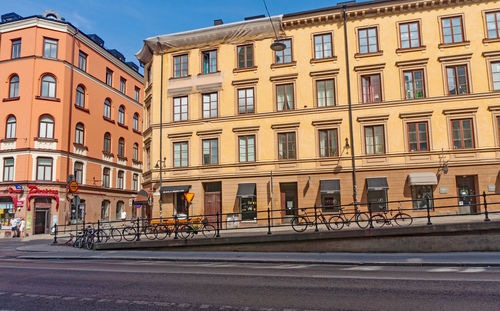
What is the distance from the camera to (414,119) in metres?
24.5

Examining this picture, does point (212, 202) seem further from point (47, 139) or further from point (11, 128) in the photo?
point (11, 128)

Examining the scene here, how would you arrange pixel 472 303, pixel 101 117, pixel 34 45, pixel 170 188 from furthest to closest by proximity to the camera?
pixel 101 117 → pixel 34 45 → pixel 170 188 → pixel 472 303

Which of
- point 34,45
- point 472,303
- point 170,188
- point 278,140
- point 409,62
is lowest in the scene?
point 472,303

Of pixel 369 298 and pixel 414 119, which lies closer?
pixel 369 298

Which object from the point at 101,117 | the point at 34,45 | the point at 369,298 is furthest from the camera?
the point at 101,117

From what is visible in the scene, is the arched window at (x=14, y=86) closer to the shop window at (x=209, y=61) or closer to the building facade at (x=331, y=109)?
the building facade at (x=331, y=109)

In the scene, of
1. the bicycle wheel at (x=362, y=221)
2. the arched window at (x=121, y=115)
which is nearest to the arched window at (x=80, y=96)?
the arched window at (x=121, y=115)

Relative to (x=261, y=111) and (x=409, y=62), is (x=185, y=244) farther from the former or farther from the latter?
(x=409, y=62)

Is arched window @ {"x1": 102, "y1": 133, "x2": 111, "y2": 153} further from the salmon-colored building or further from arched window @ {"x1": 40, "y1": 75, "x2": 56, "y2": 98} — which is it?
arched window @ {"x1": 40, "y1": 75, "x2": 56, "y2": 98}

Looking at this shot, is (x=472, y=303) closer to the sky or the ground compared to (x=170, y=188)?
closer to the ground

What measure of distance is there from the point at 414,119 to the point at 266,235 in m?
15.3

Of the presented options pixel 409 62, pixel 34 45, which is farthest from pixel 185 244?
pixel 34 45

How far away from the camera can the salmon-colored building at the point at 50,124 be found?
3422 cm

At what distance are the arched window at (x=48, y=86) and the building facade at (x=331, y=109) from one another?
44.3 feet
